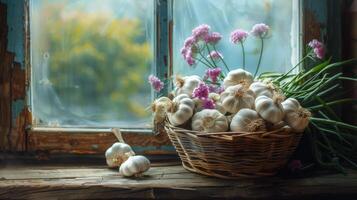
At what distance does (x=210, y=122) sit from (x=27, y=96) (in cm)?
48

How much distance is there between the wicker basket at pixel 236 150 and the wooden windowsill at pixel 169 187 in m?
0.02

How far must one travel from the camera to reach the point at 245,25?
4.08 ft

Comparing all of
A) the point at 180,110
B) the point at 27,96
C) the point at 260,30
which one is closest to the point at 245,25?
the point at 260,30

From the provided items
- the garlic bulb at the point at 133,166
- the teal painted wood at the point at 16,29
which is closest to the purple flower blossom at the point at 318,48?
the garlic bulb at the point at 133,166

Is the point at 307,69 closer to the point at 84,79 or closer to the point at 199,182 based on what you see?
the point at 199,182

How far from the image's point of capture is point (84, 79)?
1.21m

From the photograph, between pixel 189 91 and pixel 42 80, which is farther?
pixel 42 80

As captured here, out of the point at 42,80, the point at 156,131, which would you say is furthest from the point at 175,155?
the point at 42,80

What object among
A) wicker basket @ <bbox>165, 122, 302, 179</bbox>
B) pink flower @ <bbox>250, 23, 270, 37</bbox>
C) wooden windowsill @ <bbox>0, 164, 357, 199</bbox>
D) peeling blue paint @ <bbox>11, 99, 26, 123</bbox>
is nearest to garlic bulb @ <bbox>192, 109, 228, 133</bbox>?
wicker basket @ <bbox>165, 122, 302, 179</bbox>

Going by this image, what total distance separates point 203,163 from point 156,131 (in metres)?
0.22

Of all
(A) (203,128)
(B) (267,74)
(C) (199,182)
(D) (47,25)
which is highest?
(D) (47,25)

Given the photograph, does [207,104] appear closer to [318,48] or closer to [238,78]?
[238,78]

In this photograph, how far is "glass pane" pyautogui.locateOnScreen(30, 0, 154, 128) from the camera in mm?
1200

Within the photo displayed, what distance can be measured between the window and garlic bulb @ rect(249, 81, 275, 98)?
0.73 ft
